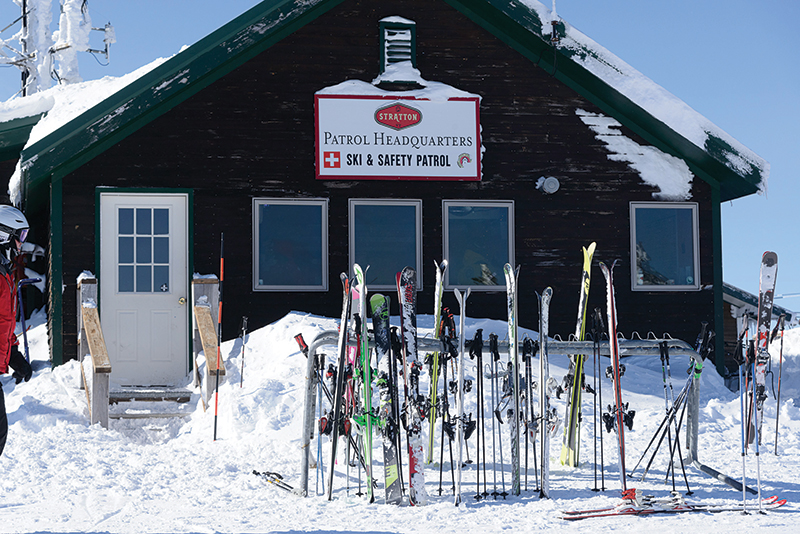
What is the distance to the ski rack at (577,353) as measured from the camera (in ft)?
17.9

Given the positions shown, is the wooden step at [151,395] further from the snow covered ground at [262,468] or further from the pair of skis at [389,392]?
the pair of skis at [389,392]

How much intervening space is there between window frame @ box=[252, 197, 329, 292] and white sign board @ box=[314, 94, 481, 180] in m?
0.36

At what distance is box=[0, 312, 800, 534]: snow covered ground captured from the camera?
185 inches

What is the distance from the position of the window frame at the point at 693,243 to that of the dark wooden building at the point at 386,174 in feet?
0.09

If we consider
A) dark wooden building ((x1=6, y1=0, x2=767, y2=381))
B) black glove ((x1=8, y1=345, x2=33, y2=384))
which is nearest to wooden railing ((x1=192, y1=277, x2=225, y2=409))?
dark wooden building ((x1=6, y1=0, x2=767, y2=381))

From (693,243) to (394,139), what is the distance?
4202 mm

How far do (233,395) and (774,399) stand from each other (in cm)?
597

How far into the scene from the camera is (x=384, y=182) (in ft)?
33.8

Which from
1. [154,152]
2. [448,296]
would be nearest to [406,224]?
[448,296]

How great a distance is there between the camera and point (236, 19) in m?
9.89

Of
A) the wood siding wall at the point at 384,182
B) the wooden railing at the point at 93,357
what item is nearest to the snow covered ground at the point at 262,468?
the wooden railing at the point at 93,357

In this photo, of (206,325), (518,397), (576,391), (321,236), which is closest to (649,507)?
(518,397)

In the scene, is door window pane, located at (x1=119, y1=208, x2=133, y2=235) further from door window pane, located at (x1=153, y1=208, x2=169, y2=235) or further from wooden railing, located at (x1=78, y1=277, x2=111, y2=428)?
wooden railing, located at (x1=78, y1=277, x2=111, y2=428)

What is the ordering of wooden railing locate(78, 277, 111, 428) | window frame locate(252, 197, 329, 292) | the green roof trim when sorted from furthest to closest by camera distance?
the green roof trim < window frame locate(252, 197, 329, 292) < wooden railing locate(78, 277, 111, 428)
